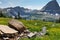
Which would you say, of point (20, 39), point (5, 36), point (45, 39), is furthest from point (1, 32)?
point (45, 39)

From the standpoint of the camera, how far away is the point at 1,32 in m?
37.8

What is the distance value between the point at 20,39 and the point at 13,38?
1458 mm

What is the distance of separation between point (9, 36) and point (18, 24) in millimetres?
5269

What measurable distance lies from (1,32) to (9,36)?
1652 millimetres

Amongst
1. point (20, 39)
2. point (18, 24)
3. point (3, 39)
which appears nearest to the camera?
point (3, 39)

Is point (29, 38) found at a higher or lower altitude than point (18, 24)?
lower

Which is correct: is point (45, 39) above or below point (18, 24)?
below

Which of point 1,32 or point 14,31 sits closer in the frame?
point 1,32

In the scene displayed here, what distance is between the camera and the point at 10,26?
43.3m

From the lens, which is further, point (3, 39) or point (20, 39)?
point (20, 39)

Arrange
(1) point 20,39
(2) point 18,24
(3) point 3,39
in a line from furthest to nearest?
1. (2) point 18,24
2. (1) point 20,39
3. (3) point 3,39

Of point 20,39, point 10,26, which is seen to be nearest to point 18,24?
point 10,26

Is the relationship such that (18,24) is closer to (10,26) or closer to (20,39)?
(10,26)

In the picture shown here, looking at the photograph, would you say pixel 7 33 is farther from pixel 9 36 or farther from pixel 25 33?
pixel 25 33
